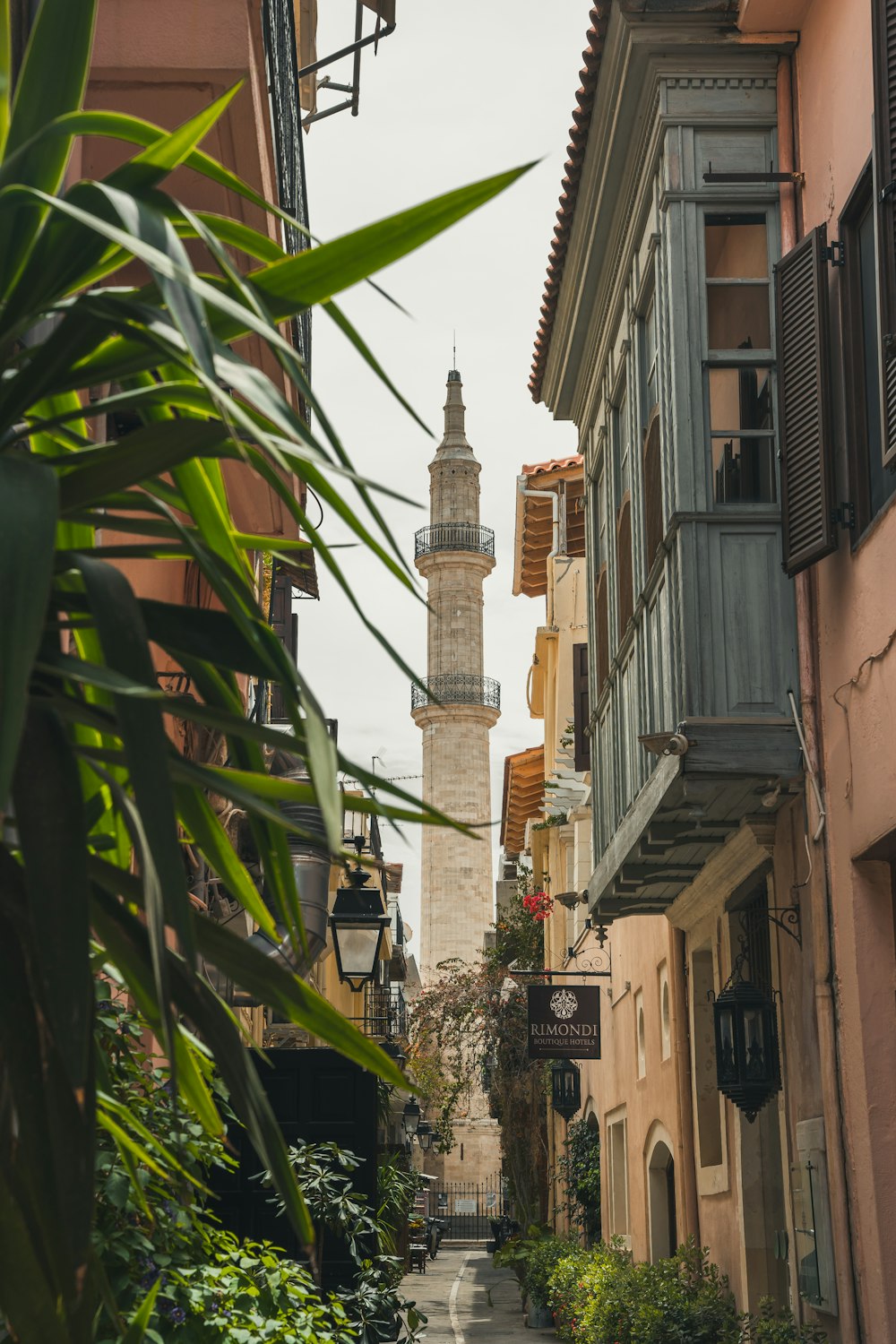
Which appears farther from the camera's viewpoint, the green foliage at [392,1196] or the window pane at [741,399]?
the green foliage at [392,1196]

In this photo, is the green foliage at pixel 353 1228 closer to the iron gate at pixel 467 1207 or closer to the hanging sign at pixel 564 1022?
the hanging sign at pixel 564 1022

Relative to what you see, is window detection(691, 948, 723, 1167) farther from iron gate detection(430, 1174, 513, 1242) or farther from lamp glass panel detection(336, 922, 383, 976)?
iron gate detection(430, 1174, 513, 1242)

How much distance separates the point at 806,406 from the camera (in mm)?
7949

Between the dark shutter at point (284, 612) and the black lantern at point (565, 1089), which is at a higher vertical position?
the dark shutter at point (284, 612)

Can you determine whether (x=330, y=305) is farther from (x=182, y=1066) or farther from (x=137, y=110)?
(x=137, y=110)

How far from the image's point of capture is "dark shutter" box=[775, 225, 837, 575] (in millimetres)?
7645

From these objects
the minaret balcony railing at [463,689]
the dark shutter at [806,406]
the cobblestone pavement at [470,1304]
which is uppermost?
the minaret balcony railing at [463,689]

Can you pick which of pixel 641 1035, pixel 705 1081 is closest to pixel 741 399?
pixel 705 1081

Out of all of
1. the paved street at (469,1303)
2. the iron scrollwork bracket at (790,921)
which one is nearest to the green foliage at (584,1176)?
the paved street at (469,1303)

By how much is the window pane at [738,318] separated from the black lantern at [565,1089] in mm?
12540

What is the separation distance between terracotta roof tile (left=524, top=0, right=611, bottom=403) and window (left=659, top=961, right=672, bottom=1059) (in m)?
5.14

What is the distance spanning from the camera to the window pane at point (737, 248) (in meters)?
8.96

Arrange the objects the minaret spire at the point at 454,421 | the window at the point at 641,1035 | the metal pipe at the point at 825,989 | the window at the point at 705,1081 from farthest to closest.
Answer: the minaret spire at the point at 454,421 → the window at the point at 641,1035 → the window at the point at 705,1081 → the metal pipe at the point at 825,989

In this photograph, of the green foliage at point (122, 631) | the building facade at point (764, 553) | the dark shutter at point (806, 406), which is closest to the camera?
the green foliage at point (122, 631)
